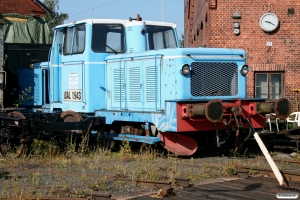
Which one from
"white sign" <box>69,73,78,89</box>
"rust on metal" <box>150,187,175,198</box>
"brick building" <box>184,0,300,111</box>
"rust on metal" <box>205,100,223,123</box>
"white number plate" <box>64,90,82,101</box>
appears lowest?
"rust on metal" <box>150,187,175,198</box>

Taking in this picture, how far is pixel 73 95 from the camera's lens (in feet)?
39.7

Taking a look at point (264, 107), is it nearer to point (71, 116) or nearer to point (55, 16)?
point (71, 116)

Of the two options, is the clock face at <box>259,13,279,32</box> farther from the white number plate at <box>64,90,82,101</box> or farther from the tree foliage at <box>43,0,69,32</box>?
the tree foliage at <box>43,0,69,32</box>

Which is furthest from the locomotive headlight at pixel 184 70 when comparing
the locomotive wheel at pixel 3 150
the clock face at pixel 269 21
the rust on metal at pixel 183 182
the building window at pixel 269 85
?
the clock face at pixel 269 21

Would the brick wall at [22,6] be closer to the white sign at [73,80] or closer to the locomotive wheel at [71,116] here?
the white sign at [73,80]

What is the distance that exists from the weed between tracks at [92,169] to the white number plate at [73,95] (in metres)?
1.09

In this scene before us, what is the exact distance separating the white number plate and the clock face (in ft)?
30.2

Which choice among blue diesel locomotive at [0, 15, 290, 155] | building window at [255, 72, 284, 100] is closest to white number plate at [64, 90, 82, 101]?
blue diesel locomotive at [0, 15, 290, 155]

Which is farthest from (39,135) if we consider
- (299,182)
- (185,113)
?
(299,182)

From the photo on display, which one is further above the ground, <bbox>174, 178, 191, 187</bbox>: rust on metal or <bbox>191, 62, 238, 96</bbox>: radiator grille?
<bbox>191, 62, 238, 96</bbox>: radiator grille

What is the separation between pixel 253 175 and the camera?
867cm

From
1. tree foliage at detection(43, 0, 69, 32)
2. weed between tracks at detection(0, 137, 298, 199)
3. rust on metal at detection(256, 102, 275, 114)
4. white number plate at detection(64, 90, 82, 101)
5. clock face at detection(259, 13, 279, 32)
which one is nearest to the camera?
weed between tracks at detection(0, 137, 298, 199)

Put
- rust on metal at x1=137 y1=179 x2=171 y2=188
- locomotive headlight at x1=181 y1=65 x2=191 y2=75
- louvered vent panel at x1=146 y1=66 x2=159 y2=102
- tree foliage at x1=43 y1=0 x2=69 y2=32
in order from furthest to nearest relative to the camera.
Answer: tree foliage at x1=43 y1=0 x2=69 y2=32
louvered vent panel at x1=146 y1=66 x2=159 y2=102
locomotive headlight at x1=181 y1=65 x2=191 y2=75
rust on metal at x1=137 y1=179 x2=171 y2=188

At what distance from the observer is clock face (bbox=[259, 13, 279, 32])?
1902 centimetres
